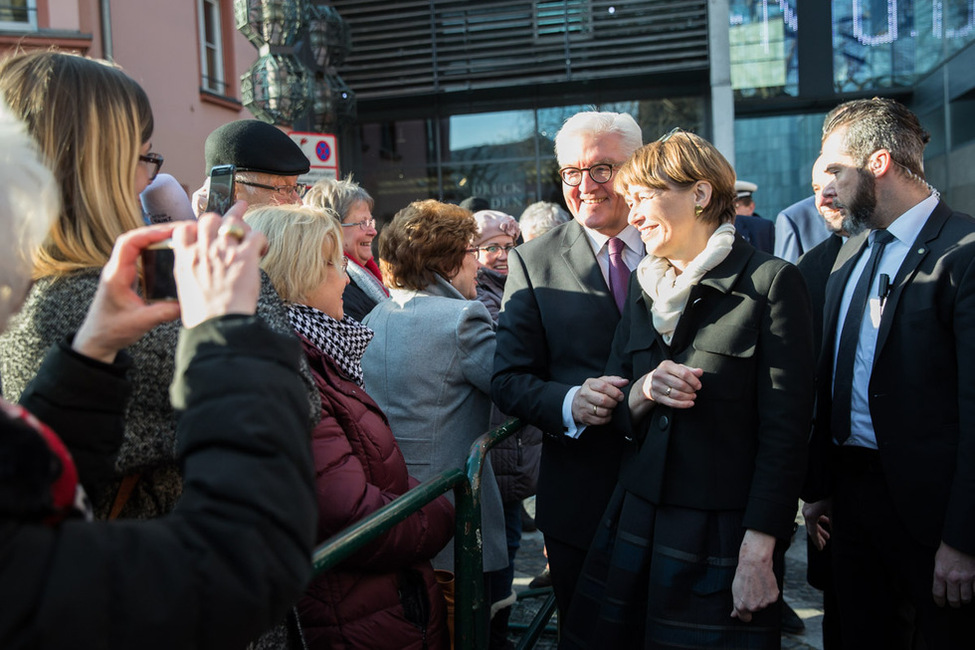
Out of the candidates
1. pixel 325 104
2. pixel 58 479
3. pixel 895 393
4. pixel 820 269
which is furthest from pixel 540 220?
pixel 58 479

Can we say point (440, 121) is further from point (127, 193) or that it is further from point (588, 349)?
point (127, 193)

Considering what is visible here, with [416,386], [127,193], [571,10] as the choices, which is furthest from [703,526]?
[571,10]

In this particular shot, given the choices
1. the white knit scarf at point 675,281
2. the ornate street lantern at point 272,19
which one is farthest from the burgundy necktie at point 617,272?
the ornate street lantern at point 272,19

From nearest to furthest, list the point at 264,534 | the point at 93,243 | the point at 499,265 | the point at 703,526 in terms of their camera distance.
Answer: the point at 264,534 < the point at 93,243 < the point at 703,526 < the point at 499,265

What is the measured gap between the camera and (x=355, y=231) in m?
4.09

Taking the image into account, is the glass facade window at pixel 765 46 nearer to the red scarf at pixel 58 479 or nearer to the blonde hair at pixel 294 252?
the blonde hair at pixel 294 252

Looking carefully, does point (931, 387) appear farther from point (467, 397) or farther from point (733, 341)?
point (467, 397)

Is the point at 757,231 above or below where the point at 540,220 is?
below

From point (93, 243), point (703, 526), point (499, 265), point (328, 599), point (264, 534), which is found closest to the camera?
point (264, 534)

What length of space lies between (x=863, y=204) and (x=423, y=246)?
159 centimetres

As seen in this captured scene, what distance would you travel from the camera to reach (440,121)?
13.2 m

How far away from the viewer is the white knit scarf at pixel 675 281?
7.45 feet

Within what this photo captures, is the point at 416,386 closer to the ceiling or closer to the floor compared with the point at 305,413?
closer to the floor

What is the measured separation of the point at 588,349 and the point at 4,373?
1717mm
